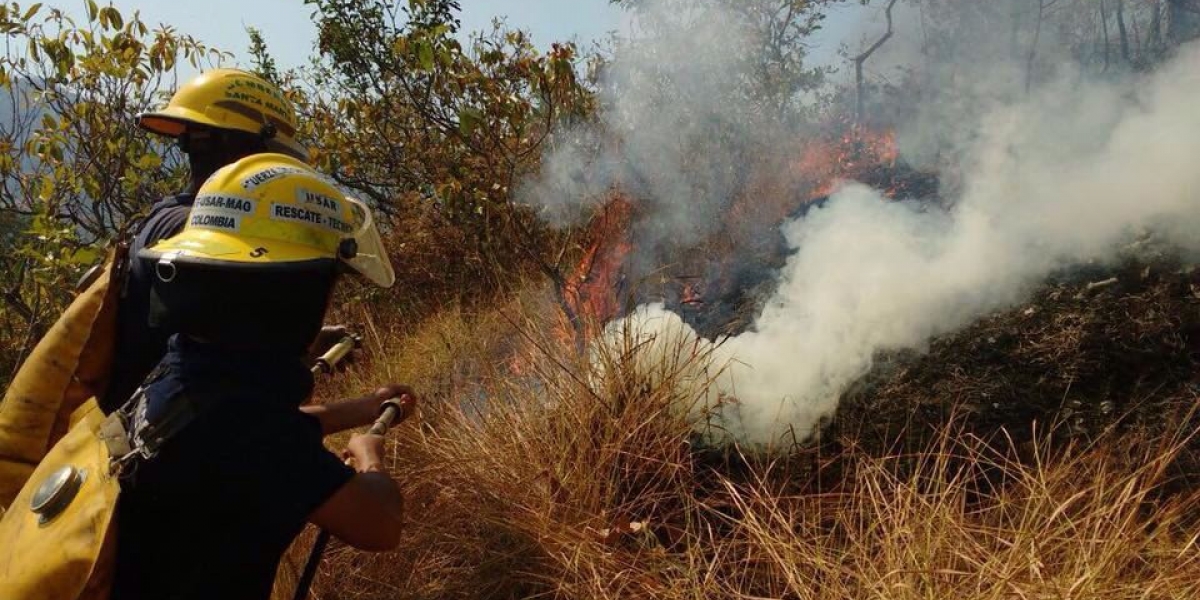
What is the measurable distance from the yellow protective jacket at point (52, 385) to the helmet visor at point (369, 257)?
2.72 ft

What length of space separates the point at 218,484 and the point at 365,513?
1.00 feet

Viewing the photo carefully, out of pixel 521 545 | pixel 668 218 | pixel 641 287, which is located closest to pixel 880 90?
pixel 668 218

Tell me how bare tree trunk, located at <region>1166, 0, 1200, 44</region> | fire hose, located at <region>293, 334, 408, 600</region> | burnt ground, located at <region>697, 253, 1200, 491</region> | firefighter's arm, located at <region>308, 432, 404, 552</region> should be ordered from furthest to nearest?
bare tree trunk, located at <region>1166, 0, 1200, 44</region> < burnt ground, located at <region>697, 253, 1200, 491</region> < fire hose, located at <region>293, 334, 408, 600</region> < firefighter's arm, located at <region>308, 432, 404, 552</region>

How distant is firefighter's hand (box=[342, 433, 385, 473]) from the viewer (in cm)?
173

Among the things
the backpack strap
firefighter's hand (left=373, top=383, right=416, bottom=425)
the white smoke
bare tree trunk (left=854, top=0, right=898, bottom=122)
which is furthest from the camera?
bare tree trunk (left=854, top=0, right=898, bottom=122)

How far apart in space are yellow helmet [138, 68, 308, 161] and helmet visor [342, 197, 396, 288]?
1.10 meters

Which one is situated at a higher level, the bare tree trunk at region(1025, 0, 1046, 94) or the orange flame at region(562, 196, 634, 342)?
the bare tree trunk at region(1025, 0, 1046, 94)

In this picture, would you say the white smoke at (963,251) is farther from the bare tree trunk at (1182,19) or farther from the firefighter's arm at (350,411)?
the bare tree trunk at (1182,19)

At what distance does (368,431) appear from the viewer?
6.96 ft

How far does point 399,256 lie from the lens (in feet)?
22.1

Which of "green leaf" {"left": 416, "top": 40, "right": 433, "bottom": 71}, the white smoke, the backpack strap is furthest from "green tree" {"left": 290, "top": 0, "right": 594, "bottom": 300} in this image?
the backpack strap

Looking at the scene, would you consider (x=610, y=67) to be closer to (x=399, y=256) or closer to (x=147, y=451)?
(x=399, y=256)

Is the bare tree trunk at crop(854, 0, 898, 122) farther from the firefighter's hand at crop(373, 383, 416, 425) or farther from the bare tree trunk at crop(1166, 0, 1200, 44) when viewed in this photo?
the firefighter's hand at crop(373, 383, 416, 425)

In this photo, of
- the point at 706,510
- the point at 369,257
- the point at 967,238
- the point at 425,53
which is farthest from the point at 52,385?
the point at 967,238
